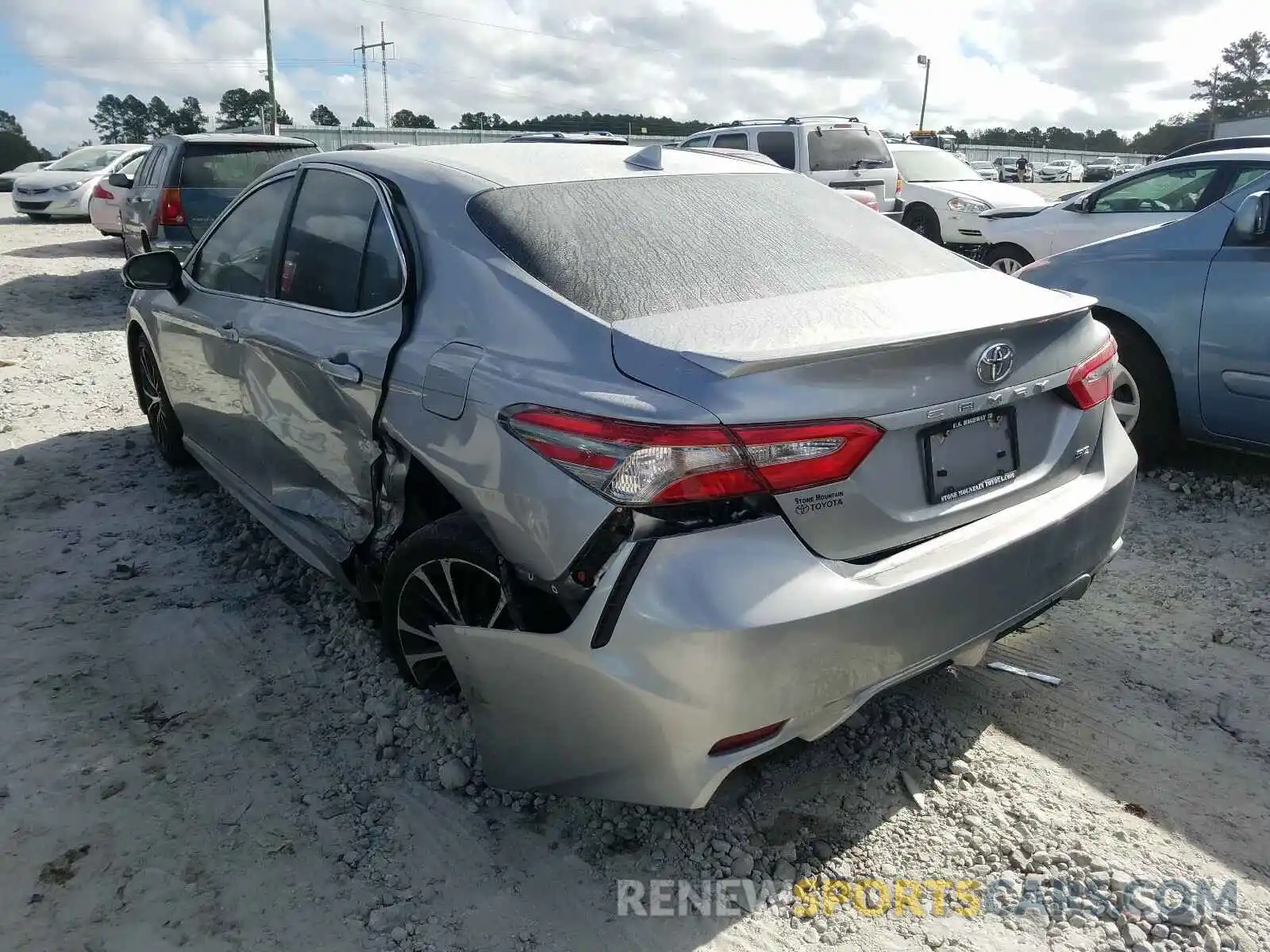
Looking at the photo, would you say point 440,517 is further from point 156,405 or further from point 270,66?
point 270,66

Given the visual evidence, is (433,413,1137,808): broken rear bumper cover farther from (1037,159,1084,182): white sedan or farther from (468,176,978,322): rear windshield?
(1037,159,1084,182): white sedan

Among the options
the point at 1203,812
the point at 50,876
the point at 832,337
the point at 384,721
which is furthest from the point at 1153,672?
the point at 50,876

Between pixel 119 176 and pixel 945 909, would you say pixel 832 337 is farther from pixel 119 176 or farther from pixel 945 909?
pixel 119 176

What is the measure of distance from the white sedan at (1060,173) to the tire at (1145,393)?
39.4m

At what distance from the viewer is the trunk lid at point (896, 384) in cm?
210

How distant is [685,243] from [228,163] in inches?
353

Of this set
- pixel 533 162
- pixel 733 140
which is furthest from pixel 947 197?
pixel 533 162

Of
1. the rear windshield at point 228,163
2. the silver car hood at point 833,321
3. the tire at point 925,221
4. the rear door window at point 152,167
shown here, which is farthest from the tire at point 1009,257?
the rear door window at point 152,167

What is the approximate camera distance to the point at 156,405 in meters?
5.41

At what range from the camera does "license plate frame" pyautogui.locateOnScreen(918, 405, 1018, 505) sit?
7.56ft

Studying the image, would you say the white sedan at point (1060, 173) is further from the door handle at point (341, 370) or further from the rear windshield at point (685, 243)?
the door handle at point (341, 370)

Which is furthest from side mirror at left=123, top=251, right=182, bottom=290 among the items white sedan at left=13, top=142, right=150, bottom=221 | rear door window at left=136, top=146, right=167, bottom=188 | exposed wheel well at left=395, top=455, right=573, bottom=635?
white sedan at left=13, top=142, right=150, bottom=221

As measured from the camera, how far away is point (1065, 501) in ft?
8.59

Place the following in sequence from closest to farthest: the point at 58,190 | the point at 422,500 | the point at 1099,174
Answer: the point at 422,500
the point at 58,190
the point at 1099,174
